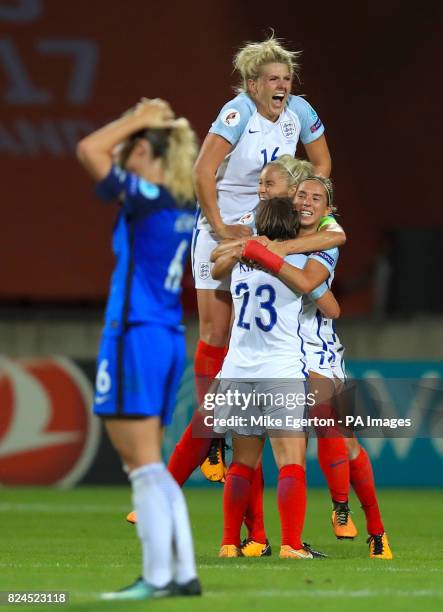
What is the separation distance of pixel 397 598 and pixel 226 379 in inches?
73.4

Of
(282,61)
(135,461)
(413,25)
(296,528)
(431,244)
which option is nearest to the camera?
(135,461)

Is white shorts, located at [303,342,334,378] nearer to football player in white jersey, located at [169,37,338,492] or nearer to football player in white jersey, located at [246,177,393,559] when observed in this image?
football player in white jersey, located at [246,177,393,559]

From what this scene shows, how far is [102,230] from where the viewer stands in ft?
59.8

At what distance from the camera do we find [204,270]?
8.26m

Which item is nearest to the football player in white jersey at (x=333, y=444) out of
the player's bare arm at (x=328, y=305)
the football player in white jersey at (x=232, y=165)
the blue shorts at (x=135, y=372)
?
the player's bare arm at (x=328, y=305)

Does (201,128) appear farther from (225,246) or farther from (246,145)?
(225,246)

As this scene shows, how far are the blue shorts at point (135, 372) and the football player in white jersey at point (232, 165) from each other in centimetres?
216

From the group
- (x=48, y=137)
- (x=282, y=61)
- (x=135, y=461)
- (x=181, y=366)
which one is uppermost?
(x=48, y=137)

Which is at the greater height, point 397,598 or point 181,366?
point 181,366

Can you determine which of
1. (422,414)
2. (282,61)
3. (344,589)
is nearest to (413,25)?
(422,414)

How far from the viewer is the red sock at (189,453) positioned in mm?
8102

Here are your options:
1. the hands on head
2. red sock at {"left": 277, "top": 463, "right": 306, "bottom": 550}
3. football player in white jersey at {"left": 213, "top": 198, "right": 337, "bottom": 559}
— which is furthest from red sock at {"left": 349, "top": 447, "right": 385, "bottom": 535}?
the hands on head

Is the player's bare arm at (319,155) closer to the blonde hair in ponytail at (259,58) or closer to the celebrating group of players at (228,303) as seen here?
the celebrating group of players at (228,303)

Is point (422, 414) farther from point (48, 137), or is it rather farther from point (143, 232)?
point (143, 232)
